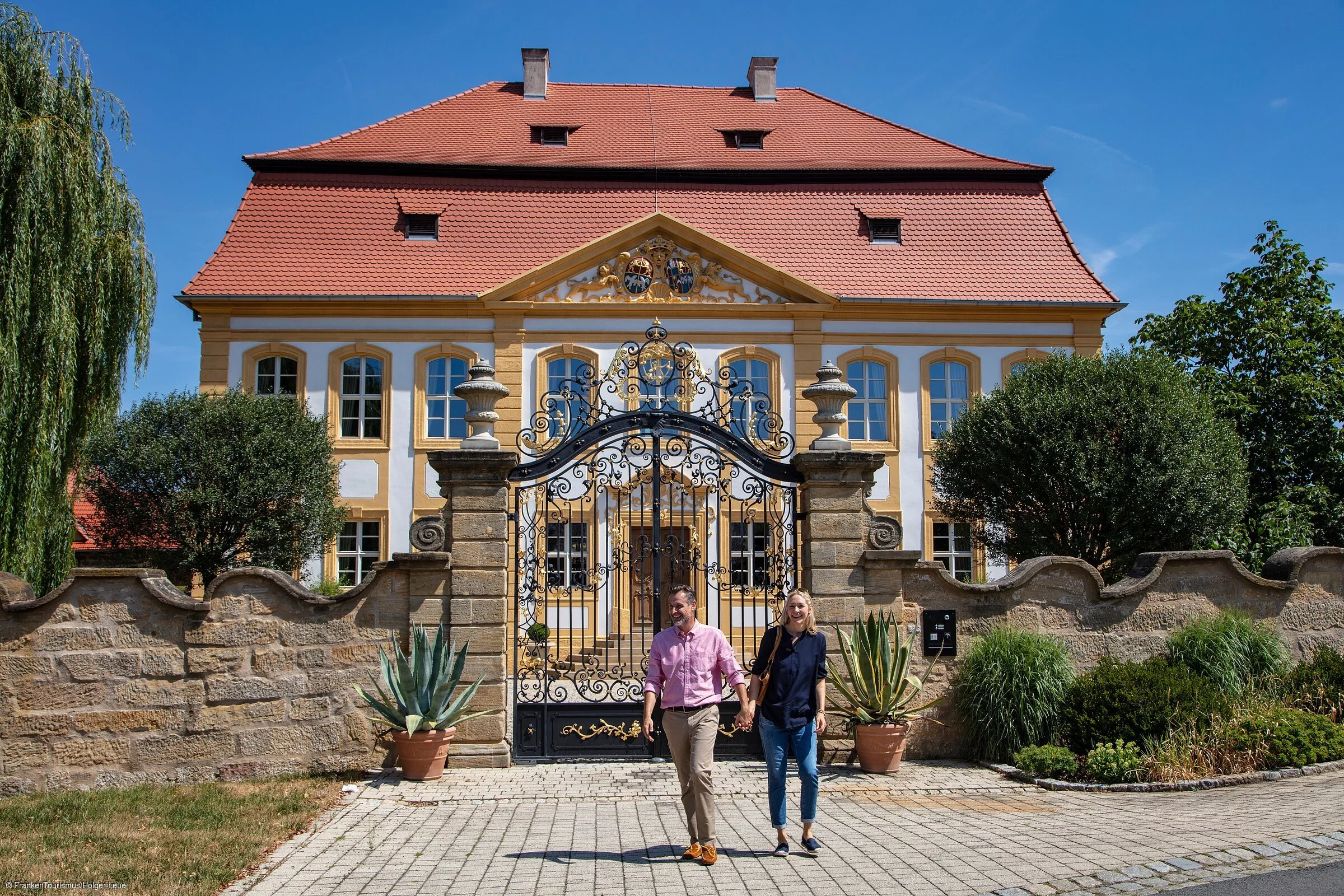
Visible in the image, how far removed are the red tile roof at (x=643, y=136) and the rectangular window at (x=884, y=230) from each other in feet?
3.87

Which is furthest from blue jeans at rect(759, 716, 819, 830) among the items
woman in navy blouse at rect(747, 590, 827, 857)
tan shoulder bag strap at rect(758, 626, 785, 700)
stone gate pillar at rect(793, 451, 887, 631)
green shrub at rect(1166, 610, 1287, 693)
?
green shrub at rect(1166, 610, 1287, 693)

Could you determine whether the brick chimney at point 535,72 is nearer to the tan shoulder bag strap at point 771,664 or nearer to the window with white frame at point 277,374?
the window with white frame at point 277,374

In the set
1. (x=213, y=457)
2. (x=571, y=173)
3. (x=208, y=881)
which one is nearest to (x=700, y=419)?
(x=208, y=881)

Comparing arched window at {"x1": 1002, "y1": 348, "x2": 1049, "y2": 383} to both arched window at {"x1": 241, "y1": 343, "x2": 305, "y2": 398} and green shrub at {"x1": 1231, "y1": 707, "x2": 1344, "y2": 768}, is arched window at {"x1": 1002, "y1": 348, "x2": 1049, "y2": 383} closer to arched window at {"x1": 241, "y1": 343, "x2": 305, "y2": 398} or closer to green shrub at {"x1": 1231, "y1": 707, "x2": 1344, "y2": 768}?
green shrub at {"x1": 1231, "y1": 707, "x2": 1344, "y2": 768}

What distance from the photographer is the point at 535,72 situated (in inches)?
1045

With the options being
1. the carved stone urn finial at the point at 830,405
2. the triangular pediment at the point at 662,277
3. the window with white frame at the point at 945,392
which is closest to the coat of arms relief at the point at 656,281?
the triangular pediment at the point at 662,277

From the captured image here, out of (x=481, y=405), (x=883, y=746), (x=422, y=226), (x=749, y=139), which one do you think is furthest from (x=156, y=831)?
(x=749, y=139)

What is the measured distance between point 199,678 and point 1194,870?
280 inches

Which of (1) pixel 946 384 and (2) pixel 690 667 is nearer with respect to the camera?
(2) pixel 690 667

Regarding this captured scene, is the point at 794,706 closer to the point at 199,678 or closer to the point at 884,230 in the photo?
the point at 199,678

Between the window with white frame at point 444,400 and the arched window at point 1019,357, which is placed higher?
the arched window at point 1019,357

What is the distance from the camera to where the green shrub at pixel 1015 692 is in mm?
8977

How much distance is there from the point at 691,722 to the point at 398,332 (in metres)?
16.2

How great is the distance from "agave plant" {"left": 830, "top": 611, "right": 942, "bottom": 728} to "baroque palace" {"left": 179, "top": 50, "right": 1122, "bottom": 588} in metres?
10.8
